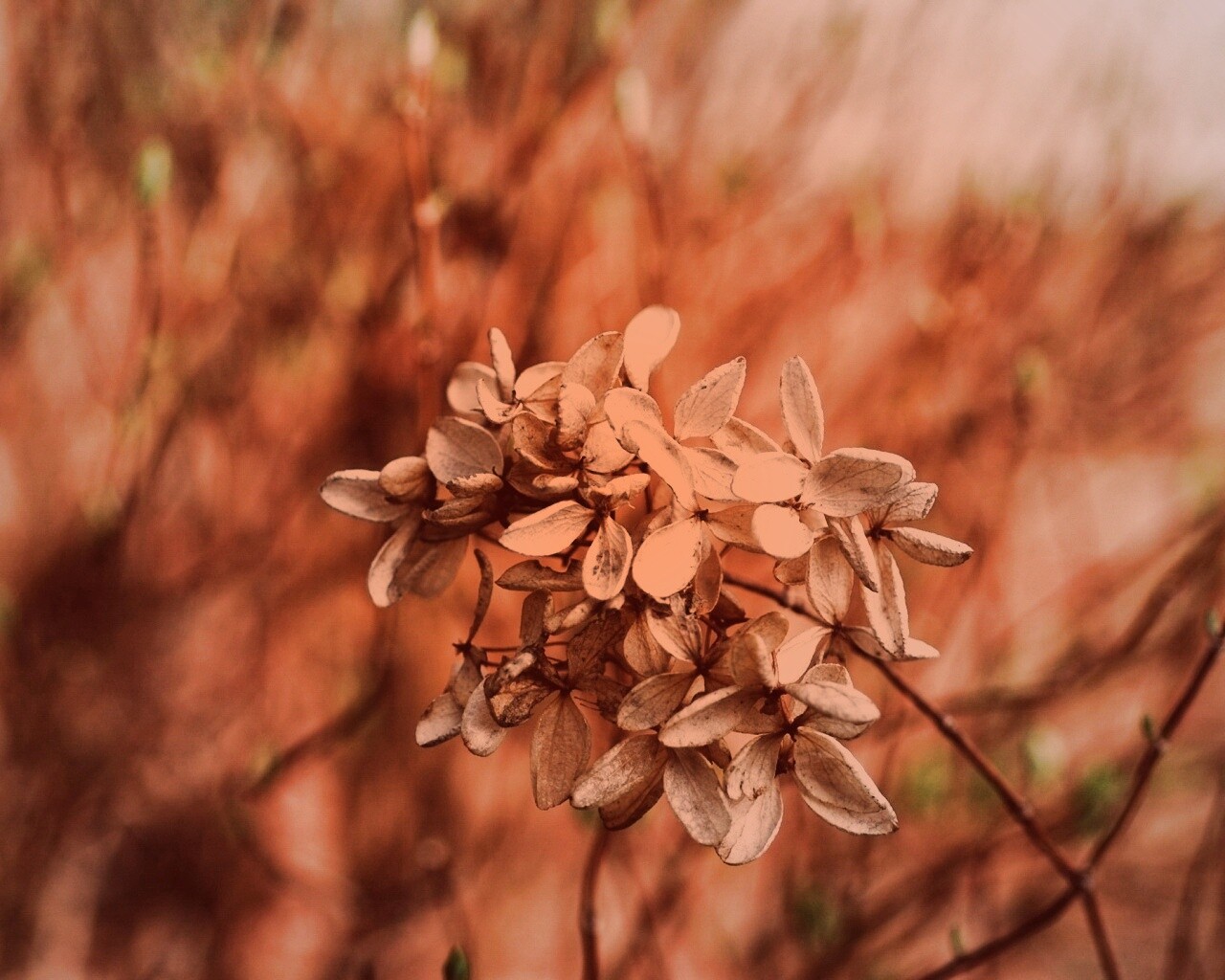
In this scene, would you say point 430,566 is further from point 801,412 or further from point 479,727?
point 801,412

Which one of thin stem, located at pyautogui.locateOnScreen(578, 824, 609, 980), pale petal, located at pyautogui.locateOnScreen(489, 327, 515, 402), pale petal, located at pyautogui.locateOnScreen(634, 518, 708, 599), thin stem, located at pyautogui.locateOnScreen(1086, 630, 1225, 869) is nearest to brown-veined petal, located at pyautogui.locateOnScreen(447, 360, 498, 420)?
pale petal, located at pyautogui.locateOnScreen(489, 327, 515, 402)

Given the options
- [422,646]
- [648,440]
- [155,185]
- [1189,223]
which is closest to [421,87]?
[155,185]

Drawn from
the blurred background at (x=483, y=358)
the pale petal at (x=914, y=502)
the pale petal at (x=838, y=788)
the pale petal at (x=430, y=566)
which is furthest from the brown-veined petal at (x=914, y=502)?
the blurred background at (x=483, y=358)

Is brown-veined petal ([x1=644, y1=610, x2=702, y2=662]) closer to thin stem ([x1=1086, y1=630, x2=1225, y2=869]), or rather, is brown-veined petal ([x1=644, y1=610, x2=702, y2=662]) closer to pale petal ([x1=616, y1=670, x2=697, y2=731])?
pale petal ([x1=616, y1=670, x2=697, y2=731])

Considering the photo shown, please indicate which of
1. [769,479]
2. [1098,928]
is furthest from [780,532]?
[1098,928]

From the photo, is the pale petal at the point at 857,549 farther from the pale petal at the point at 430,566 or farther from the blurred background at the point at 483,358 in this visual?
the blurred background at the point at 483,358

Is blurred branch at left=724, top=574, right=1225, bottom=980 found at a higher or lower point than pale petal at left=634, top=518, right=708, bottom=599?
lower
